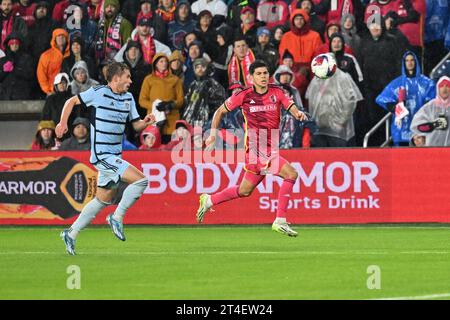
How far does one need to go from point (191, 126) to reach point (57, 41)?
154 inches

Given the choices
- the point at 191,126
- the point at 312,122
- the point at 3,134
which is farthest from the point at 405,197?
the point at 3,134

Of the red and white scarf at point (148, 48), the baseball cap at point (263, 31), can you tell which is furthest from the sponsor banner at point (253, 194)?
the red and white scarf at point (148, 48)

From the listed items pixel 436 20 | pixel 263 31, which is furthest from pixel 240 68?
pixel 436 20

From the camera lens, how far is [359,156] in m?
21.8

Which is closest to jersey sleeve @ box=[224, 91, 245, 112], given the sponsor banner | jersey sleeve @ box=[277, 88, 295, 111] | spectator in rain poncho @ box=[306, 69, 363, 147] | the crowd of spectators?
jersey sleeve @ box=[277, 88, 295, 111]

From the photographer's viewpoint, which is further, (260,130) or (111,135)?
(260,130)

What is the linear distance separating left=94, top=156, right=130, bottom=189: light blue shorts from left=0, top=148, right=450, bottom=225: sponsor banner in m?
5.63

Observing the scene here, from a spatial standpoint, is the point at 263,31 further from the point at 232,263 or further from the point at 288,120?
the point at 232,263

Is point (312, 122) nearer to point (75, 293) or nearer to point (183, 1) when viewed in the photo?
point (183, 1)

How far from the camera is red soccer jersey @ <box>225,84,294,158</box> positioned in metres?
18.2

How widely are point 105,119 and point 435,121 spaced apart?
299 inches

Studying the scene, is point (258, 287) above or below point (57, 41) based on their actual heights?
below

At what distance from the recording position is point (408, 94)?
22.5 m

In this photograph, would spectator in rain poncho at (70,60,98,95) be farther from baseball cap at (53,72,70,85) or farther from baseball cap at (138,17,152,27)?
baseball cap at (138,17,152,27)
